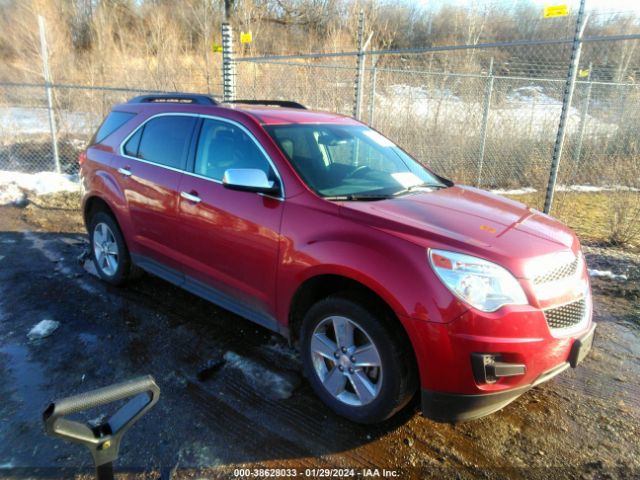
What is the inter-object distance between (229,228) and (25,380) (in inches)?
67.2

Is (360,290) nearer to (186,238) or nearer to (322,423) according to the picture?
(322,423)

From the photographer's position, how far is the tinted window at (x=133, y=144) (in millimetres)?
4359

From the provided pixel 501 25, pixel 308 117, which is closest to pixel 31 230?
pixel 308 117

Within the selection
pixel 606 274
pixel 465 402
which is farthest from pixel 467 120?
pixel 465 402

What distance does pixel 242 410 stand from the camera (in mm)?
2893

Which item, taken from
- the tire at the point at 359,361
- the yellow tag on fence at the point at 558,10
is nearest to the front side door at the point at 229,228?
the tire at the point at 359,361

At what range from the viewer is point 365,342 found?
2717 millimetres

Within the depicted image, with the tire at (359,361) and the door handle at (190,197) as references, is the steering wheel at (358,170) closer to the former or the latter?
the tire at (359,361)

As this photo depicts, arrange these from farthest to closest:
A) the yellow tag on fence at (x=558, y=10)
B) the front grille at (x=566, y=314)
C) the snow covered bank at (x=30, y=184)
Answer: the snow covered bank at (x=30, y=184), the yellow tag on fence at (x=558, y=10), the front grille at (x=566, y=314)

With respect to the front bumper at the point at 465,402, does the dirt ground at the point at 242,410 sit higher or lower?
lower

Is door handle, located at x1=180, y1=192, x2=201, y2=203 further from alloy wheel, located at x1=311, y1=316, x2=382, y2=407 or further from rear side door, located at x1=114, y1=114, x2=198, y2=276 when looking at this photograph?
alloy wheel, located at x1=311, y1=316, x2=382, y2=407

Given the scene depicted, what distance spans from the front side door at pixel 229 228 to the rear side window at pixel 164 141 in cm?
20

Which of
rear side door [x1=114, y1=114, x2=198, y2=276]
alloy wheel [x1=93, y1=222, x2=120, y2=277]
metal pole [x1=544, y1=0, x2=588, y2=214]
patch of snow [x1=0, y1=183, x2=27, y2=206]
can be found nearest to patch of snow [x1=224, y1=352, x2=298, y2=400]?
rear side door [x1=114, y1=114, x2=198, y2=276]

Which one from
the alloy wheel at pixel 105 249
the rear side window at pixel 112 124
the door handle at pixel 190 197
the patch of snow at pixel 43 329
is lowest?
the patch of snow at pixel 43 329
